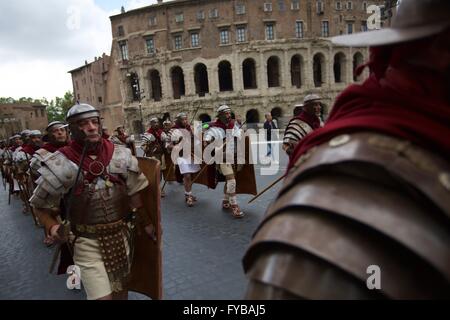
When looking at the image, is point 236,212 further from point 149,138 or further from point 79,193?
point 149,138

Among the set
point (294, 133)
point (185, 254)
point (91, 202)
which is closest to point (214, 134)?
point (294, 133)

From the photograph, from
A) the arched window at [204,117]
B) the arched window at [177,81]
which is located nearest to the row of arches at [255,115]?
the arched window at [204,117]

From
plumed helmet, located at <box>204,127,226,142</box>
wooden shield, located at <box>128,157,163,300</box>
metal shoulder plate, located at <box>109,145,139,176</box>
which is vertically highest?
metal shoulder plate, located at <box>109,145,139,176</box>

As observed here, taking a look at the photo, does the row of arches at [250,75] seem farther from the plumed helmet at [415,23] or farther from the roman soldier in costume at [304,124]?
the plumed helmet at [415,23]

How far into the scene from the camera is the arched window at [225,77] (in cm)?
3831

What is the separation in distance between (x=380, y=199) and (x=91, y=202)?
2499mm

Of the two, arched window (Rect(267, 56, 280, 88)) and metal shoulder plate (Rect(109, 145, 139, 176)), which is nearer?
metal shoulder plate (Rect(109, 145, 139, 176))

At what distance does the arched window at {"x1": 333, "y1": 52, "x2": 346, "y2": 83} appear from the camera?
38.3 m

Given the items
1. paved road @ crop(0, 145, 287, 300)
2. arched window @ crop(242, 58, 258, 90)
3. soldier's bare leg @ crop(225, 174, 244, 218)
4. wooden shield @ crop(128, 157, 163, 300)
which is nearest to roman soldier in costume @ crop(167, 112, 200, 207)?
paved road @ crop(0, 145, 287, 300)

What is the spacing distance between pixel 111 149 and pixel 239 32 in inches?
1395

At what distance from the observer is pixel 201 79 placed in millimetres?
39219

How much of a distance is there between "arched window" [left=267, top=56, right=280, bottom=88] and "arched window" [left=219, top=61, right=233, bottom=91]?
4.18 m

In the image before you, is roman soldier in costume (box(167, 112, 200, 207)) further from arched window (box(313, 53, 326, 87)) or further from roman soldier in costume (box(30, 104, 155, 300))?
arched window (box(313, 53, 326, 87))

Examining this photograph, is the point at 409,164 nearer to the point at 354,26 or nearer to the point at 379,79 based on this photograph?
the point at 379,79
